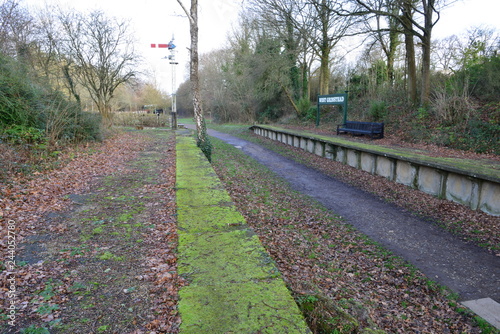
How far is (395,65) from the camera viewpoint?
21.1m

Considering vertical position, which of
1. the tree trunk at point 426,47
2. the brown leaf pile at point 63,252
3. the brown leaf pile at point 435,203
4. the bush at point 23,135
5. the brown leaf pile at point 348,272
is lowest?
the brown leaf pile at point 348,272

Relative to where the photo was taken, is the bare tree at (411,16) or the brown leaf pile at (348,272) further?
the bare tree at (411,16)

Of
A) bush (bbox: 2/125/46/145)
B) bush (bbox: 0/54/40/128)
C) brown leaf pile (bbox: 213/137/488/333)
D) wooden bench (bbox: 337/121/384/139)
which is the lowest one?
brown leaf pile (bbox: 213/137/488/333)

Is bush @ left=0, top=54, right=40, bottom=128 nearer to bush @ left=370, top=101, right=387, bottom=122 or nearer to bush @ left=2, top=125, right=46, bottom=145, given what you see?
bush @ left=2, top=125, right=46, bottom=145

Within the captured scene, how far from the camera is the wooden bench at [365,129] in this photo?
13.9 m

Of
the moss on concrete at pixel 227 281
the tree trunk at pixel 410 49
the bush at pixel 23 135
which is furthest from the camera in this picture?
the tree trunk at pixel 410 49

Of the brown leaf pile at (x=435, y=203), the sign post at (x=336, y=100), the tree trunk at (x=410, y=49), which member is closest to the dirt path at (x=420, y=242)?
the brown leaf pile at (x=435, y=203)

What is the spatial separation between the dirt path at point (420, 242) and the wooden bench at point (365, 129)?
5864 millimetres

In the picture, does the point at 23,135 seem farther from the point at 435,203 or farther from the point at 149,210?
the point at 435,203

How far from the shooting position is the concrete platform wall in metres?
6.40

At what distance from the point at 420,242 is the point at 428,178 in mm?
3240

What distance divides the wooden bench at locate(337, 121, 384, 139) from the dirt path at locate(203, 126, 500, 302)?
5.86 m

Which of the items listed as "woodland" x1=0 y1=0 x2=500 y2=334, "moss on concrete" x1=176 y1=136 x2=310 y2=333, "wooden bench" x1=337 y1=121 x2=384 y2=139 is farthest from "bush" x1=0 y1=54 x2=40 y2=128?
"wooden bench" x1=337 y1=121 x2=384 y2=139

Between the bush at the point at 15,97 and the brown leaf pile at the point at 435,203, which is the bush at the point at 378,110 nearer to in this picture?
the brown leaf pile at the point at 435,203
